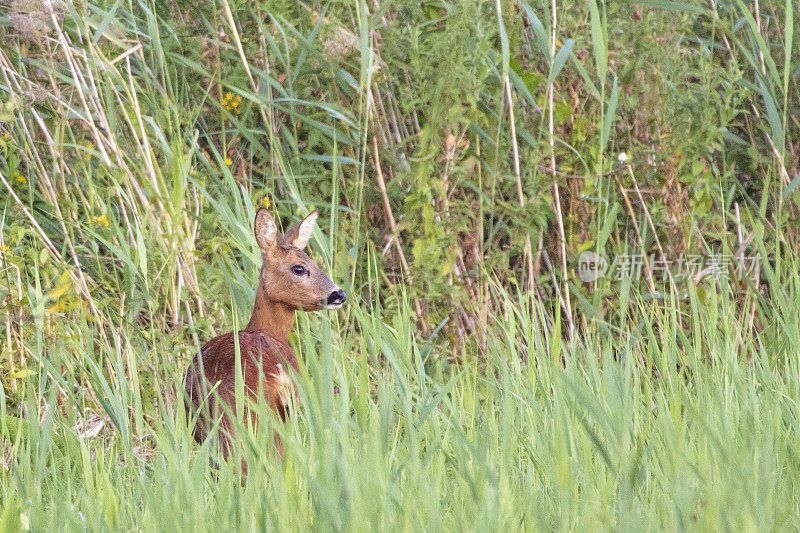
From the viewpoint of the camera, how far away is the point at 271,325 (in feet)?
9.73

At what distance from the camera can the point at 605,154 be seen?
4.27m

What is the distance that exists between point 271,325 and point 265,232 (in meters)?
0.27

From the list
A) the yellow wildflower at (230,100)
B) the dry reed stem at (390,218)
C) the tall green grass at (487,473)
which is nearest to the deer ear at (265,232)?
the tall green grass at (487,473)

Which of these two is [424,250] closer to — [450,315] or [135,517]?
[450,315]

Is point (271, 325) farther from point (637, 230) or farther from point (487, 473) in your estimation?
point (637, 230)

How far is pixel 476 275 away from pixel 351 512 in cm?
242

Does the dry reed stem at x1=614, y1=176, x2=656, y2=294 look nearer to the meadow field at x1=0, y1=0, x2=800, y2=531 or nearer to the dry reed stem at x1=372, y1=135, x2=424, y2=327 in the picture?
the meadow field at x1=0, y1=0, x2=800, y2=531

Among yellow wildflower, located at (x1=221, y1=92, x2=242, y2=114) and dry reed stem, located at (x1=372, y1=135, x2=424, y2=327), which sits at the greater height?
yellow wildflower, located at (x1=221, y1=92, x2=242, y2=114)

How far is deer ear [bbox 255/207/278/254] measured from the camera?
2959 mm

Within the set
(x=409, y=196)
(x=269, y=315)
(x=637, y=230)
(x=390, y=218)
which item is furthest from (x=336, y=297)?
(x=637, y=230)

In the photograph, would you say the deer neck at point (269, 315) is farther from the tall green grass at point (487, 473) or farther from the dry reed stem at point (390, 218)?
the dry reed stem at point (390, 218)

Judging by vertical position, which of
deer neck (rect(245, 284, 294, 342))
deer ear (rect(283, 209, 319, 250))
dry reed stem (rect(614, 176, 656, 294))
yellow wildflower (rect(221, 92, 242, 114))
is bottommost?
dry reed stem (rect(614, 176, 656, 294))

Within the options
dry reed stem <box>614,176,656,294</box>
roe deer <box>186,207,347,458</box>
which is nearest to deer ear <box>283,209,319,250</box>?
roe deer <box>186,207,347,458</box>

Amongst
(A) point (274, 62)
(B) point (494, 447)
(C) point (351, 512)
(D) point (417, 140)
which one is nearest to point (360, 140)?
(D) point (417, 140)
